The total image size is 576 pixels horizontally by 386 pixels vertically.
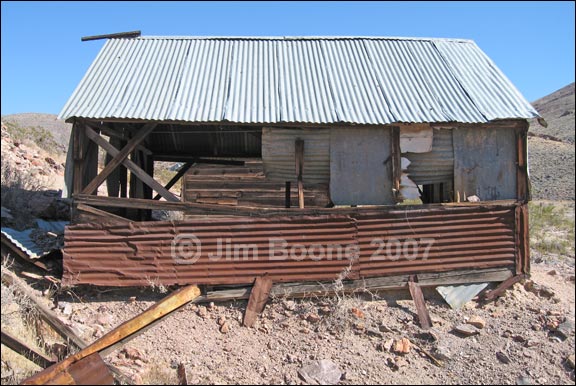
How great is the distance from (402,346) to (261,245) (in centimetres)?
259

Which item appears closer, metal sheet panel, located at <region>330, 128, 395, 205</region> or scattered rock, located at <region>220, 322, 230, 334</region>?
scattered rock, located at <region>220, 322, 230, 334</region>

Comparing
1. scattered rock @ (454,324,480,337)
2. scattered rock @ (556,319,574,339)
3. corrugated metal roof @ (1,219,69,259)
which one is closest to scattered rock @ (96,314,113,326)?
corrugated metal roof @ (1,219,69,259)

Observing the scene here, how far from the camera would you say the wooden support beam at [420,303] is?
7.27 metres

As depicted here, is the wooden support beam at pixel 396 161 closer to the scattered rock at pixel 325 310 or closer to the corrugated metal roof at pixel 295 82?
the corrugated metal roof at pixel 295 82

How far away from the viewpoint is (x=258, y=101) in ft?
26.6

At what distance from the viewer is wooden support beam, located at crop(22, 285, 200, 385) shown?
539 centimetres

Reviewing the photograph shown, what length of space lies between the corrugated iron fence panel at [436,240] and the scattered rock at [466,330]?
105 centimetres

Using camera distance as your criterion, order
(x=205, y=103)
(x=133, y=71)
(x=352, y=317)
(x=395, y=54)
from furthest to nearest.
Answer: (x=395, y=54)
(x=133, y=71)
(x=205, y=103)
(x=352, y=317)

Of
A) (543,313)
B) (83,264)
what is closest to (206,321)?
(83,264)

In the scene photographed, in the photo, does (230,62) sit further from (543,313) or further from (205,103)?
(543,313)

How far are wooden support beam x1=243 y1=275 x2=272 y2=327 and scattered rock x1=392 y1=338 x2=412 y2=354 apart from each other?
2081mm

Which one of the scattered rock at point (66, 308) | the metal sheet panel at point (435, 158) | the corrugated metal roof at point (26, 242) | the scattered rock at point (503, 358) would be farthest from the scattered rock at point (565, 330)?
the corrugated metal roof at point (26, 242)

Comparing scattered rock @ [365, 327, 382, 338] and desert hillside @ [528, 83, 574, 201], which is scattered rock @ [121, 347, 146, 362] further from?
desert hillside @ [528, 83, 574, 201]

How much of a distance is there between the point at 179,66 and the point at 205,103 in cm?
163
